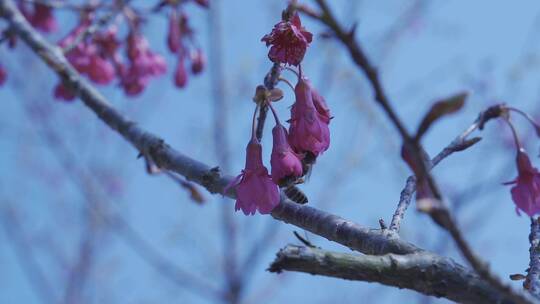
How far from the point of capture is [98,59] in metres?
3.07

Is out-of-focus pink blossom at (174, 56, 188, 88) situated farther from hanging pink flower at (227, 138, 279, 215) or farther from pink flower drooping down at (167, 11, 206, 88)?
hanging pink flower at (227, 138, 279, 215)

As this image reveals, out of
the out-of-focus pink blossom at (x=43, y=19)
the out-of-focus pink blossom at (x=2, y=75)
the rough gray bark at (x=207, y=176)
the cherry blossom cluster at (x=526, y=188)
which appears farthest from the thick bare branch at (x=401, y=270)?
the out-of-focus pink blossom at (x=43, y=19)

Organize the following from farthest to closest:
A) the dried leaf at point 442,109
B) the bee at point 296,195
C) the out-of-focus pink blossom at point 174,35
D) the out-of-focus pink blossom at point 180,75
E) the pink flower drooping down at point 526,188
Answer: the out-of-focus pink blossom at point 180,75, the out-of-focus pink blossom at point 174,35, the pink flower drooping down at point 526,188, the bee at point 296,195, the dried leaf at point 442,109

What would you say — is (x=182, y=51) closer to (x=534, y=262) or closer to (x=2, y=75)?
(x=2, y=75)

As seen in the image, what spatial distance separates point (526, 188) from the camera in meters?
1.75

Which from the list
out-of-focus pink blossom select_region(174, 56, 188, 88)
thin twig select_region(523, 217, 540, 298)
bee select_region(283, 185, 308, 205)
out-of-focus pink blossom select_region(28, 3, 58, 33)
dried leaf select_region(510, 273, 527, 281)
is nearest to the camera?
thin twig select_region(523, 217, 540, 298)

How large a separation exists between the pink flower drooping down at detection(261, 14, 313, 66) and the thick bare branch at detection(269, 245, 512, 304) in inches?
22.3

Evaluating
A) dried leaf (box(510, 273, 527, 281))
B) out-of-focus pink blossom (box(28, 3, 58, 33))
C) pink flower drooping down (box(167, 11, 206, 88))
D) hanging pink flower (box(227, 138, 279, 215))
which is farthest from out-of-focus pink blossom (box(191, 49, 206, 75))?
dried leaf (box(510, 273, 527, 281))

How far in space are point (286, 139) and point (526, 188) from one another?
0.62 metres

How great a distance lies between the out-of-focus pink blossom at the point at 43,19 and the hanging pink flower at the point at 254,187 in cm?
211

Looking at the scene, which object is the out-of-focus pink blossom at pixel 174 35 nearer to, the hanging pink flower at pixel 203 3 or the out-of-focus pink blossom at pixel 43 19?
the hanging pink flower at pixel 203 3

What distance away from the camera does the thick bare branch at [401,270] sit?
0.99 metres

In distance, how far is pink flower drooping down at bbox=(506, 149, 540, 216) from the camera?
175 cm

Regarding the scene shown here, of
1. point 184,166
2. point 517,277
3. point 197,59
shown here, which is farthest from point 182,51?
point 517,277
